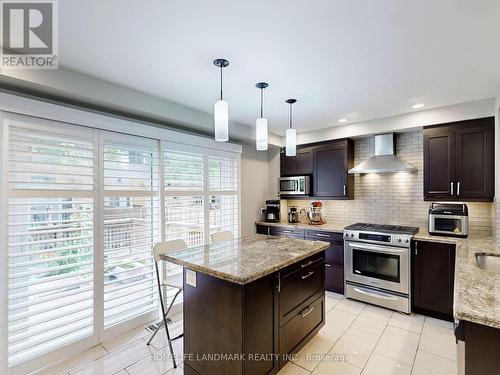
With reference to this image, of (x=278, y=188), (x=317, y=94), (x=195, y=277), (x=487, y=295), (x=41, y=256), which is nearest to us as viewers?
(x=487, y=295)

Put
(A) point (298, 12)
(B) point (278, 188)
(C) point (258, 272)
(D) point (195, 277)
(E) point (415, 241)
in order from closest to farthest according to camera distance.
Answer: (A) point (298, 12) < (C) point (258, 272) < (D) point (195, 277) < (E) point (415, 241) < (B) point (278, 188)

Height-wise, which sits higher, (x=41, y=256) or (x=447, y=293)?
(x=41, y=256)

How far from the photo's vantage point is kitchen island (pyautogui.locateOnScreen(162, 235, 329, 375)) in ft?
5.45

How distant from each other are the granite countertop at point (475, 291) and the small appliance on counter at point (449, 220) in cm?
48

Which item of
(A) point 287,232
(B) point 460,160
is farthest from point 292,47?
(A) point 287,232

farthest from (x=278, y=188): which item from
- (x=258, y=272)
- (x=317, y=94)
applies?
(x=258, y=272)

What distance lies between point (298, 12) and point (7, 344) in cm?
310

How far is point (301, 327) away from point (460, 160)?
269 cm

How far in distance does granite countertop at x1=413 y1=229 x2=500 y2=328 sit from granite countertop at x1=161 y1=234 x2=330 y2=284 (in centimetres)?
99

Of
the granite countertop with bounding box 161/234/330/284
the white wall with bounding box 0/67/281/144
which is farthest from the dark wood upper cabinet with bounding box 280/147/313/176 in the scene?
the granite countertop with bounding box 161/234/330/284

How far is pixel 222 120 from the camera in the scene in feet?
6.52

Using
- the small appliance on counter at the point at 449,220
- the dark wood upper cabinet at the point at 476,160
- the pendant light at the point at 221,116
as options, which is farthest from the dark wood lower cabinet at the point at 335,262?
the pendant light at the point at 221,116

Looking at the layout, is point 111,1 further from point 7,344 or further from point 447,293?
point 447,293

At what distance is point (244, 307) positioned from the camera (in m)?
1.63
